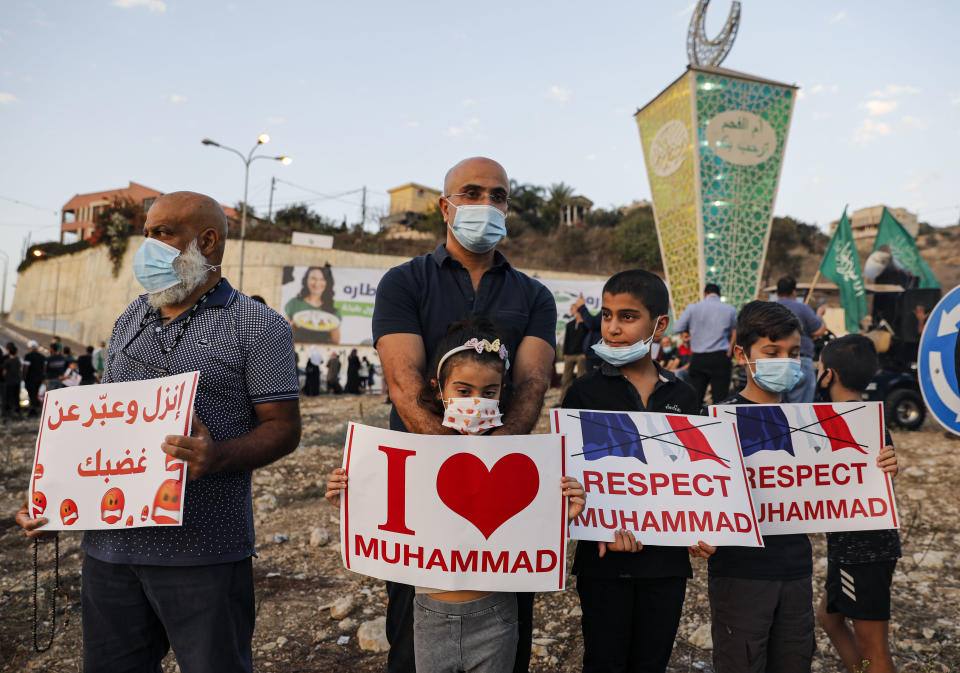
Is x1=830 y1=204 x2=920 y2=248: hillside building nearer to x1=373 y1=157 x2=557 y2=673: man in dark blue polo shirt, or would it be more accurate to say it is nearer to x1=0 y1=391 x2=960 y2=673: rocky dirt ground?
x1=0 y1=391 x2=960 y2=673: rocky dirt ground

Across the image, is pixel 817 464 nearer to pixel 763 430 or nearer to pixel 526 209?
pixel 763 430

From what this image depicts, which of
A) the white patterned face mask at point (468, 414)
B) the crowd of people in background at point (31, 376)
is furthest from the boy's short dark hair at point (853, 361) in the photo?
the crowd of people in background at point (31, 376)

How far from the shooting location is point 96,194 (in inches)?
2180

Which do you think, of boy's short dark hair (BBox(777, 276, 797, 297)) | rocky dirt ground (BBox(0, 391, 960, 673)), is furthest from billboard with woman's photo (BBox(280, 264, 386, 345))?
boy's short dark hair (BBox(777, 276, 797, 297))

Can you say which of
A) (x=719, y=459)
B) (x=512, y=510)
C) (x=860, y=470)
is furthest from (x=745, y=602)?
(x=512, y=510)

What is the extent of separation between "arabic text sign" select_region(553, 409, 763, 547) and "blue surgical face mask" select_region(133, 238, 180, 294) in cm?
134

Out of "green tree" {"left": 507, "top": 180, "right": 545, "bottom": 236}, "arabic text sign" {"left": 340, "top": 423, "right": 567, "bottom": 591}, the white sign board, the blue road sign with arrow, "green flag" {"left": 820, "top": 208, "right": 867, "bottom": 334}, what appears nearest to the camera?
"arabic text sign" {"left": 340, "top": 423, "right": 567, "bottom": 591}

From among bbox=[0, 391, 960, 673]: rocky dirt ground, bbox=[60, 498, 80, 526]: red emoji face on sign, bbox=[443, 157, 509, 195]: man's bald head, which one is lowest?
bbox=[0, 391, 960, 673]: rocky dirt ground

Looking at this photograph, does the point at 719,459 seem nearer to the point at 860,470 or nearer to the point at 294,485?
the point at 860,470

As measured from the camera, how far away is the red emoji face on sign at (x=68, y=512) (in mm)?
1838

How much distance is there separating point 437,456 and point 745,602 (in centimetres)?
126

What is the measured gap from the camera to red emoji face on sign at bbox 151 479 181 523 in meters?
1.72

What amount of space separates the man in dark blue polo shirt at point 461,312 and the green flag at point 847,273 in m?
9.50

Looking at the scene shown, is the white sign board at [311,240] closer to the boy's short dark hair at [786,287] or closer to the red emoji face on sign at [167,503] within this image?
the boy's short dark hair at [786,287]
